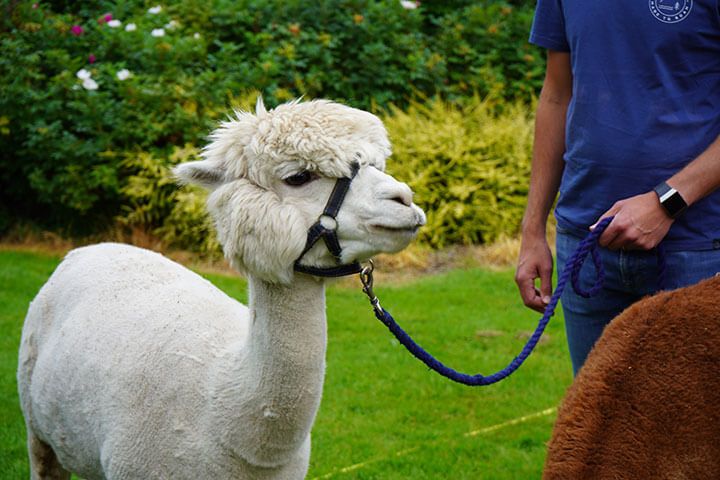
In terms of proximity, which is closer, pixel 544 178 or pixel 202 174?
pixel 202 174

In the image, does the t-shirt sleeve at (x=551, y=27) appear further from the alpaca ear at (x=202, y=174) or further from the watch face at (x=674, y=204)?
the alpaca ear at (x=202, y=174)

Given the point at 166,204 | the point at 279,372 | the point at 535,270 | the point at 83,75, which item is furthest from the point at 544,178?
the point at 83,75

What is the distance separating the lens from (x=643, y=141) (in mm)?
2293

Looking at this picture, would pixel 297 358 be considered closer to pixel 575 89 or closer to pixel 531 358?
pixel 575 89

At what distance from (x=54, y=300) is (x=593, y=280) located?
1.99m

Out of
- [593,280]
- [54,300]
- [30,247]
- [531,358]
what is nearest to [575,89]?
[593,280]

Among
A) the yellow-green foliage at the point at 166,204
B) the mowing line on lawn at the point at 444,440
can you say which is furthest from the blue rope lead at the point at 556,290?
the yellow-green foliage at the point at 166,204

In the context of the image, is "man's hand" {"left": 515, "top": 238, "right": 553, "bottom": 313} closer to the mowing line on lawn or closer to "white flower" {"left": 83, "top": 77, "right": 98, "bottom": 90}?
the mowing line on lawn

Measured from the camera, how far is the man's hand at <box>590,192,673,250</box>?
220cm

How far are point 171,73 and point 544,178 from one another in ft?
18.7

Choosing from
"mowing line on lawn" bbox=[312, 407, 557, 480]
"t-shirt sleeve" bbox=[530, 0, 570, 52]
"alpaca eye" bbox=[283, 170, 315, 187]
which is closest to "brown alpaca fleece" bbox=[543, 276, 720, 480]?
"alpaca eye" bbox=[283, 170, 315, 187]

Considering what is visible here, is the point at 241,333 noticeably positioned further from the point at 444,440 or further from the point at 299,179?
the point at 444,440

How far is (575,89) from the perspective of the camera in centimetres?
245

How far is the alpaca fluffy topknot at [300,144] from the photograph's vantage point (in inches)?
88.8
